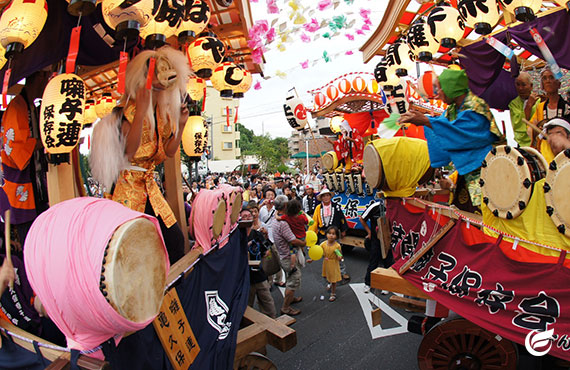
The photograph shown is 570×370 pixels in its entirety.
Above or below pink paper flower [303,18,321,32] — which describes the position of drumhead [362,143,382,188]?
below

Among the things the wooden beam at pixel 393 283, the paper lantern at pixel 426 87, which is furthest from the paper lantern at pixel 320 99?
the wooden beam at pixel 393 283

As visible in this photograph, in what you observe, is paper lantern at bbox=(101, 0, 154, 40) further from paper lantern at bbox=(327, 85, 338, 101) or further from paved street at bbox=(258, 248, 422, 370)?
paper lantern at bbox=(327, 85, 338, 101)

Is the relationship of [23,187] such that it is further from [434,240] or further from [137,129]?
[434,240]

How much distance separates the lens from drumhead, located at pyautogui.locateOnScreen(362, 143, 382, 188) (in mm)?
3410

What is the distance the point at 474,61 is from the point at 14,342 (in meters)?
5.90

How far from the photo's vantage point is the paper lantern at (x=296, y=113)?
11383 mm

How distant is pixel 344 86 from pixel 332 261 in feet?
19.9

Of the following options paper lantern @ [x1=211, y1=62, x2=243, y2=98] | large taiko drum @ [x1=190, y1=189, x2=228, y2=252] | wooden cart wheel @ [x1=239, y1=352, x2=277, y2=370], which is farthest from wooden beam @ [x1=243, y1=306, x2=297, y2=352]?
paper lantern @ [x1=211, y1=62, x2=243, y2=98]

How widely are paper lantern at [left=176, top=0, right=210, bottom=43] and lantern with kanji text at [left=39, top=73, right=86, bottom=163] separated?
1.47 meters

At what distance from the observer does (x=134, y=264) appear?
138cm

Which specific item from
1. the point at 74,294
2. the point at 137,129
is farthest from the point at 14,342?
the point at 137,129

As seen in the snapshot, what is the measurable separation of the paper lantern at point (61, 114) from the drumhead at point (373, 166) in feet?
8.51

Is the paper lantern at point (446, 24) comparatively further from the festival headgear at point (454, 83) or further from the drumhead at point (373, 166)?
the drumhead at point (373, 166)

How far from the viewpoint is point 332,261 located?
5.73m
